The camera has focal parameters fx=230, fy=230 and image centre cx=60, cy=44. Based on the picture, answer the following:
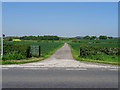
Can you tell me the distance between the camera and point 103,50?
25000mm

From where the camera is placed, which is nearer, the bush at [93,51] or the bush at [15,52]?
the bush at [15,52]

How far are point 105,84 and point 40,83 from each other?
2428 millimetres

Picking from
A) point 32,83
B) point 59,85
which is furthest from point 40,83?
point 59,85

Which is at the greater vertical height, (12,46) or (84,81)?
(12,46)

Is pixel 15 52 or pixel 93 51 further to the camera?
pixel 93 51

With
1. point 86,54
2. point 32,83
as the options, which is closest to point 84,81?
point 32,83

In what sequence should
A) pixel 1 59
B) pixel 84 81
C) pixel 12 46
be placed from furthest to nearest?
pixel 12 46, pixel 1 59, pixel 84 81

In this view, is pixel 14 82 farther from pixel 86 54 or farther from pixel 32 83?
pixel 86 54

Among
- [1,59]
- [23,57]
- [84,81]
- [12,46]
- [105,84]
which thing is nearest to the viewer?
[105,84]

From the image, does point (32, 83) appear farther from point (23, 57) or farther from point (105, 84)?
point (23, 57)

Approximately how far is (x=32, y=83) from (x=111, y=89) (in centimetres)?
290

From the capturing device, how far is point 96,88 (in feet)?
25.8

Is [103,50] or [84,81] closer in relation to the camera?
[84,81]

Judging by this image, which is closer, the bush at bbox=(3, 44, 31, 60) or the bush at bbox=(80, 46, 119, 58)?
the bush at bbox=(3, 44, 31, 60)
